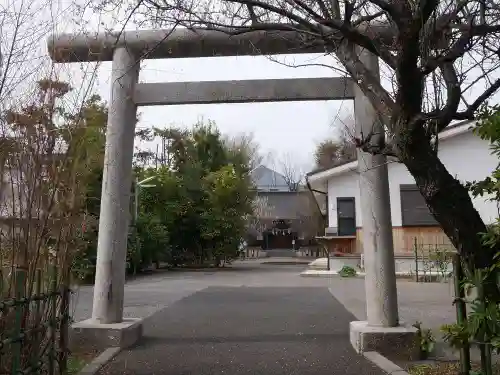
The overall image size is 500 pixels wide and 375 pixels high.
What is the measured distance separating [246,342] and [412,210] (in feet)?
47.1

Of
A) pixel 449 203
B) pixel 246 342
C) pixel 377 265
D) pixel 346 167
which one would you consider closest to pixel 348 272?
pixel 346 167

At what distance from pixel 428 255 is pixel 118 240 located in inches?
564

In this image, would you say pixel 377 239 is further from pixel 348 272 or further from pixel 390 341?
pixel 348 272

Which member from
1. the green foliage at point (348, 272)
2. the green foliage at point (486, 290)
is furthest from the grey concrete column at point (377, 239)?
the green foliage at point (348, 272)

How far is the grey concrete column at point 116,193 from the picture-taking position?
677 centimetres

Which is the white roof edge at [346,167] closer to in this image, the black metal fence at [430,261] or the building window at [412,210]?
the building window at [412,210]

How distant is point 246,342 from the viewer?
7.20 m

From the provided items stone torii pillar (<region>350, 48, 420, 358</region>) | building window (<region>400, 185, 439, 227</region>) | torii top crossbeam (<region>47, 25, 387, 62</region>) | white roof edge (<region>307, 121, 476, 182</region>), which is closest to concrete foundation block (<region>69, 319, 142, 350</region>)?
stone torii pillar (<region>350, 48, 420, 358</region>)

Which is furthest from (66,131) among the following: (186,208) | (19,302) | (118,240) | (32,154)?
(186,208)

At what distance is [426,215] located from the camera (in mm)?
19953

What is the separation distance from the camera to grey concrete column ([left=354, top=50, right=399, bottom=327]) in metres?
6.45

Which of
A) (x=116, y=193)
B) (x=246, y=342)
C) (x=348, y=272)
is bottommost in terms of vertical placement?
(x=246, y=342)

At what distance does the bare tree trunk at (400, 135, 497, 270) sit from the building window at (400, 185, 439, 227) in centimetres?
1627

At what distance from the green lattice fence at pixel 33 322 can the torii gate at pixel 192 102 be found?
1986 mm
